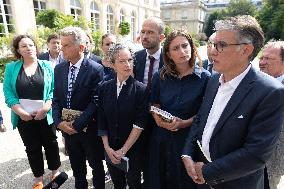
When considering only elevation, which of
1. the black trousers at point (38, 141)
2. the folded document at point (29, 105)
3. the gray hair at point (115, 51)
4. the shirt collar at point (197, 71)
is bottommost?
the black trousers at point (38, 141)

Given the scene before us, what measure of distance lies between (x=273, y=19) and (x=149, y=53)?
97.0 feet

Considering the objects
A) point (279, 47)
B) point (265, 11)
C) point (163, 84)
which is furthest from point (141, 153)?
point (265, 11)

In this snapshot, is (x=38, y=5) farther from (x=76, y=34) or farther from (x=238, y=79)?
(x=238, y=79)

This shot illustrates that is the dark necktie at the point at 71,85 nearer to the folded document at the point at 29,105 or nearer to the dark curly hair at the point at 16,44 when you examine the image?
the folded document at the point at 29,105

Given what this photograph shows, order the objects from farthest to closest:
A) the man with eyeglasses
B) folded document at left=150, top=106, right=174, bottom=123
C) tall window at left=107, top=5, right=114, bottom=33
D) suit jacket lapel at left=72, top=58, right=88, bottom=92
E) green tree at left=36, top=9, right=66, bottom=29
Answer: tall window at left=107, top=5, right=114, bottom=33 → green tree at left=36, top=9, right=66, bottom=29 → suit jacket lapel at left=72, top=58, right=88, bottom=92 → the man with eyeglasses → folded document at left=150, top=106, right=174, bottom=123

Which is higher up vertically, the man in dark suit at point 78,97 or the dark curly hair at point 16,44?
the dark curly hair at point 16,44

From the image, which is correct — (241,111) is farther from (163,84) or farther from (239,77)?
(163,84)

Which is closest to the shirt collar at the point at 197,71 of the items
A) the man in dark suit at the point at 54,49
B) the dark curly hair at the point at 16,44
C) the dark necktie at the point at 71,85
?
the dark necktie at the point at 71,85

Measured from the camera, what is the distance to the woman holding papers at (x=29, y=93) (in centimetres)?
331

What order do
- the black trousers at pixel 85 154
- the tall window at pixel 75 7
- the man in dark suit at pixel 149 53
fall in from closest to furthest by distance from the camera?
the black trousers at pixel 85 154 < the man in dark suit at pixel 149 53 < the tall window at pixel 75 7

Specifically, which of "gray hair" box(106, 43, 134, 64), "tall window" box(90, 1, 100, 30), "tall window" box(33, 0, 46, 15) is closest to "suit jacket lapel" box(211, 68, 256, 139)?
"gray hair" box(106, 43, 134, 64)

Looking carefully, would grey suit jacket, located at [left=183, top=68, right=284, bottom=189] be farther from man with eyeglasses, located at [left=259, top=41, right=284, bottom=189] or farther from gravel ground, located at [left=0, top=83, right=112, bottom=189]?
gravel ground, located at [left=0, top=83, right=112, bottom=189]

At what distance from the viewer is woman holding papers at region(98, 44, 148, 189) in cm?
266

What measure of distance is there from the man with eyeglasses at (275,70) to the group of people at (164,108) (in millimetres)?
11
